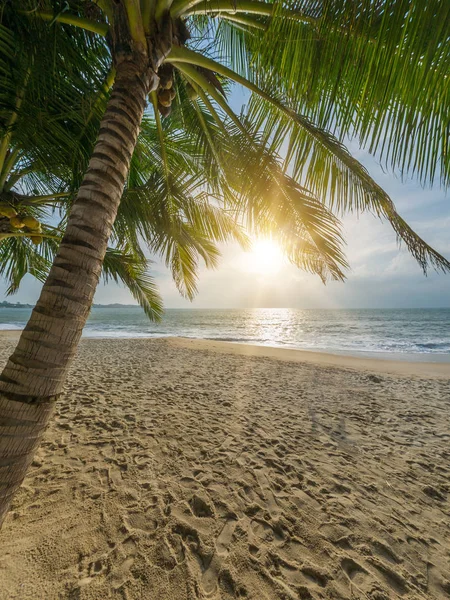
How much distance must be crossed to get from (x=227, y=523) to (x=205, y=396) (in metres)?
2.82

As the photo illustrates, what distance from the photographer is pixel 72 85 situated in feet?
7.36

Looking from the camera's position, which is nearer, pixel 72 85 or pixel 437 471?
pixel 72 85

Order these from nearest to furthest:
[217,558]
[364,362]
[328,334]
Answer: [217,558] < [364,362] < [328,334]

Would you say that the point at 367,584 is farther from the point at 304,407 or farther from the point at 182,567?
the point at 304,407

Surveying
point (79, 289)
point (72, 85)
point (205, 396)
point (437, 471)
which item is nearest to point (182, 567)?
point (79, 289)

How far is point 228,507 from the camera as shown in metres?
1.96

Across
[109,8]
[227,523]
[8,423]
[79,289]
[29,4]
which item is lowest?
[227,523]

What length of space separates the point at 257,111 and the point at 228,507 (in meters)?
3.74

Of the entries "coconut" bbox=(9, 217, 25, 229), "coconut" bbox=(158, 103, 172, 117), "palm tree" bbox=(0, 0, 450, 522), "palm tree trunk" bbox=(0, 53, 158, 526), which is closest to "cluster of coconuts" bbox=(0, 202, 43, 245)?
"coconut" bbox=(9, 217, 25, 229)

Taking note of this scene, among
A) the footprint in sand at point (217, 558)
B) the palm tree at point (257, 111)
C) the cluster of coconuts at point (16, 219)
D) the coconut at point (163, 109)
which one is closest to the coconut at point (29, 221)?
the cluster of coconuts at point (16, 219)

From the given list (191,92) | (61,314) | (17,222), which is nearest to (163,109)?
(191,92)

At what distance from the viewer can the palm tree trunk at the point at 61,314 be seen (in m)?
0.95

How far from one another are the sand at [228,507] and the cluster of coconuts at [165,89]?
3.36 metres

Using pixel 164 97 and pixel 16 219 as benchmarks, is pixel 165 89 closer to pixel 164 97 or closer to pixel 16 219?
pixel 164 97
